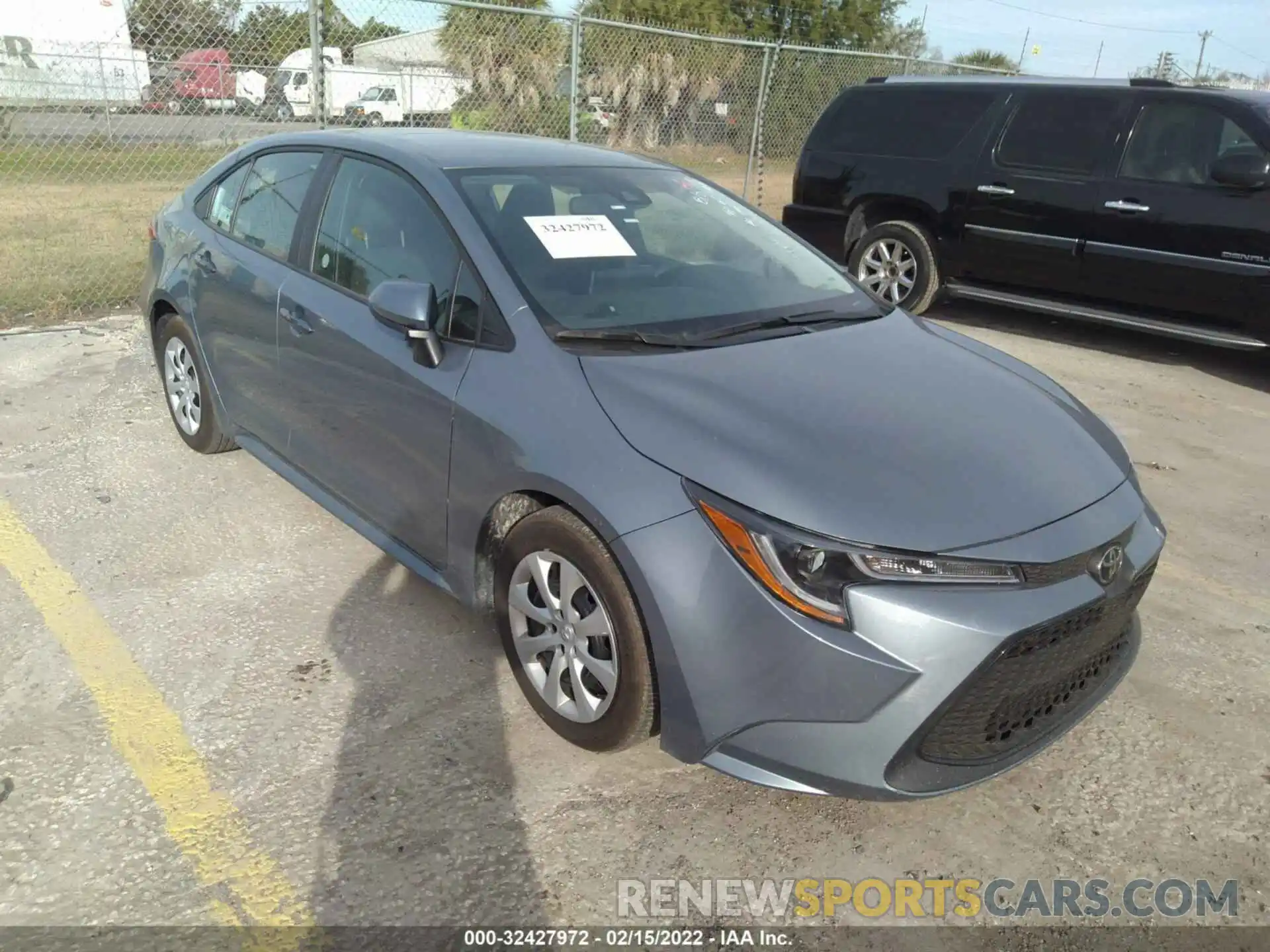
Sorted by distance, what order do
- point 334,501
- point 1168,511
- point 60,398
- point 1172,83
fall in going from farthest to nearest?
point 1172,83 → point 60,398 → point 1168,511 → point 334,501

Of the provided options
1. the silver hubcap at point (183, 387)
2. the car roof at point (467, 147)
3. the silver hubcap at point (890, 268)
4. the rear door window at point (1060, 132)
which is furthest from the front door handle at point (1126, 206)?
the silver hubcap at point (183, 387)

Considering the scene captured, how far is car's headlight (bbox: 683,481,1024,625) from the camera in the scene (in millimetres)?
2148

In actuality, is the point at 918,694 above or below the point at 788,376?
below

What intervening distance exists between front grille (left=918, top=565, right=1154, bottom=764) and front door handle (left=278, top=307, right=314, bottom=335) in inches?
96.8

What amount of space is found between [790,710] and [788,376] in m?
0.97

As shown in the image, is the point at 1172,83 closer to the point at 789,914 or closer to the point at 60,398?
the point at 789,914

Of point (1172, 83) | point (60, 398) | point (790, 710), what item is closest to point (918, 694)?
point (790, 710)

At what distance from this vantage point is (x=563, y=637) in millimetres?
2617

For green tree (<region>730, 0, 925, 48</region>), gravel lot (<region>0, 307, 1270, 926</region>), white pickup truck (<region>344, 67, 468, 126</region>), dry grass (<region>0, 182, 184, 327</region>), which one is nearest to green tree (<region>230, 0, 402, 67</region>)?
white pickup truck (<region>344, 67, 468, 126</region>)

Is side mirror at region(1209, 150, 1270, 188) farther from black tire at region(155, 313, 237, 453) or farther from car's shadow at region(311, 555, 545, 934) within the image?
black tire at region(155, 313, 237, 453)

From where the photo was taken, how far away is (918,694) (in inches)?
83.4

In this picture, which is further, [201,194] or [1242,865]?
[201,194]

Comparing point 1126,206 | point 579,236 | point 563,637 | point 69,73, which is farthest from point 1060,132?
point 69,73

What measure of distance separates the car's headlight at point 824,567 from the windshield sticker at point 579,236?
1249 millimetres
